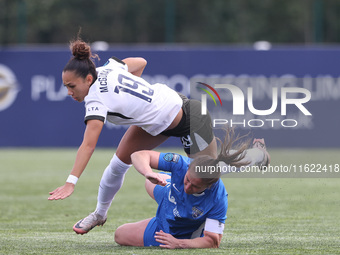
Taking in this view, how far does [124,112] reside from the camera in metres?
6.11

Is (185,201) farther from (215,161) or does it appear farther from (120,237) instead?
(120,237)

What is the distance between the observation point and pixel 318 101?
16.2 meters

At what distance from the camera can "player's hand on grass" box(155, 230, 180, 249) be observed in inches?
233

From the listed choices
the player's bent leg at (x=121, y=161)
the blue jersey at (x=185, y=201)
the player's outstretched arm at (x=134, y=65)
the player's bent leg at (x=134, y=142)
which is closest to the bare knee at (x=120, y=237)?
the player's bent leg at (x=121, y=161)

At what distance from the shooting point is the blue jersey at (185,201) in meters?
5.87

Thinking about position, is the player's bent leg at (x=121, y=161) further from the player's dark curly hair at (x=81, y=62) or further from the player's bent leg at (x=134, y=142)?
the player's dark curly hair at (x=81, y=62)

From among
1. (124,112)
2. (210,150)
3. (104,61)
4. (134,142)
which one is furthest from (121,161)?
(104,61)

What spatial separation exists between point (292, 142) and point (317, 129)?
0.60 meters

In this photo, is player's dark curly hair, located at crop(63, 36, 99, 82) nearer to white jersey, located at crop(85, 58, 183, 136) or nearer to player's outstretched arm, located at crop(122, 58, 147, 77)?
white jersey, located at crop(85, 58, 183, 136)

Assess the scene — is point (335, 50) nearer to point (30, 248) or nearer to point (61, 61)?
point (61, 61)

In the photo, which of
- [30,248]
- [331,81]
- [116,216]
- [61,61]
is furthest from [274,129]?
[30,248]

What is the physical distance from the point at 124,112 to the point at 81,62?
1.76ft

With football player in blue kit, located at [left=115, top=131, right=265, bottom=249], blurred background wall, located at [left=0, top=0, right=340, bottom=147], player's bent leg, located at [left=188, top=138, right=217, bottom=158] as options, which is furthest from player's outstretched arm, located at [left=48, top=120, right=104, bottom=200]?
blurred background wall, located at [left=0, top=0, right=340, bottom=147]

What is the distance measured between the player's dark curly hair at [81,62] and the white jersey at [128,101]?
0.10 meters
